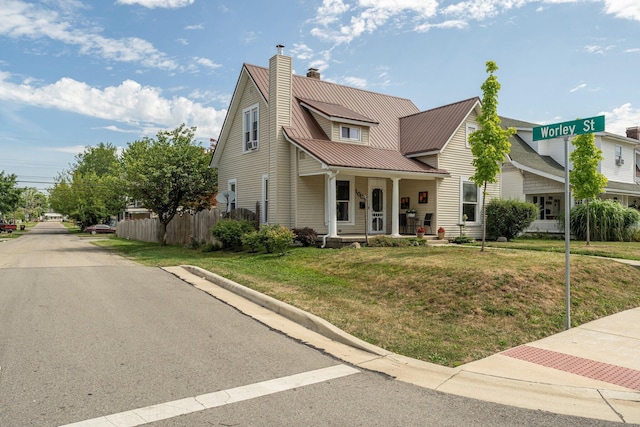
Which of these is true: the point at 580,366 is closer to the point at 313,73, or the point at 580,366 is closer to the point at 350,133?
the point at 350,133

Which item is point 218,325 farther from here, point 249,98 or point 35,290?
point 249,98

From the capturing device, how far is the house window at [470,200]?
867 inches

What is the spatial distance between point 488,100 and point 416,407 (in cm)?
1114

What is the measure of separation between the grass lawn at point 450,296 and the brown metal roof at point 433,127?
32.1 ft

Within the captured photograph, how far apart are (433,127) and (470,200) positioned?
12.7ft

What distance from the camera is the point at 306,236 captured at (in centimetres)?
1745

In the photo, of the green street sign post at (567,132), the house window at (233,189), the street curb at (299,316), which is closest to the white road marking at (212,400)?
the street curb at (299,316)

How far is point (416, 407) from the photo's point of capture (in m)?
4.48

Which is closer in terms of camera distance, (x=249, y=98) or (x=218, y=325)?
(x=218, y=325)

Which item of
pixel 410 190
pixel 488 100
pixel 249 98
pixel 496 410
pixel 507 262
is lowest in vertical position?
pixel 496 410

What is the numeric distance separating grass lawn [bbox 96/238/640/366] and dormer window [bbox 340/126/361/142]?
8.68 meters

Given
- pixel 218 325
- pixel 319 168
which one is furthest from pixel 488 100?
pixel 218 325

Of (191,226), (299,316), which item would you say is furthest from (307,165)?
(299,316)

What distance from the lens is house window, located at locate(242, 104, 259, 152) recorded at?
69.5 feet
